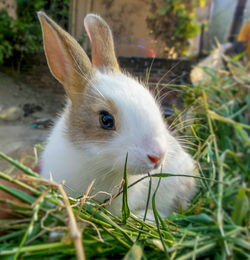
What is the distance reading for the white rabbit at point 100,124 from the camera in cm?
75

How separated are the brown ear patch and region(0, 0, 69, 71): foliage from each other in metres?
0.22

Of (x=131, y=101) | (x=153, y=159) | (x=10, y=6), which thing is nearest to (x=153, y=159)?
(x=153, y=159)

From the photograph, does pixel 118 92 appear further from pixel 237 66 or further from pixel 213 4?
A: pixel 213 4

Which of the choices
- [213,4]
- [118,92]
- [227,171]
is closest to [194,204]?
[227,171]

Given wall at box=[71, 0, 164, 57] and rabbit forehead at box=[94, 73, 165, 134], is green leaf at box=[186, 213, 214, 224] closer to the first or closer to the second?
rabbit forehead at box=[94, 73, 165, 134]

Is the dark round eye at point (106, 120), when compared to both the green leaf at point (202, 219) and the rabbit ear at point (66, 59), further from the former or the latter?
the green leaf at point (202, 219)

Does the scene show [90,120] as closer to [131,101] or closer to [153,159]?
[131,101]

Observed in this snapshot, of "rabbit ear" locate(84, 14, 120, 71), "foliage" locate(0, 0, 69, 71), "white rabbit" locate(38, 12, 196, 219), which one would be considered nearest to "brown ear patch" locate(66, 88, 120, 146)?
"white rabbit" locate(38, 12, 196, 219)

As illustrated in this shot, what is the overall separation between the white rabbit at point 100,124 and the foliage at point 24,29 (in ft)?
0.09

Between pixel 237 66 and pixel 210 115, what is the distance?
41.7 inches

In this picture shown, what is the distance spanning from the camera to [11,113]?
80cm

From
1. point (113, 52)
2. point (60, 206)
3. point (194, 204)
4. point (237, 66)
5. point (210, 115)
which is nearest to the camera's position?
point (60, 206)

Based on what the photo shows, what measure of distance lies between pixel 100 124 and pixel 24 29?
0.33 m

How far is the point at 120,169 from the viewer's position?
79 cm
